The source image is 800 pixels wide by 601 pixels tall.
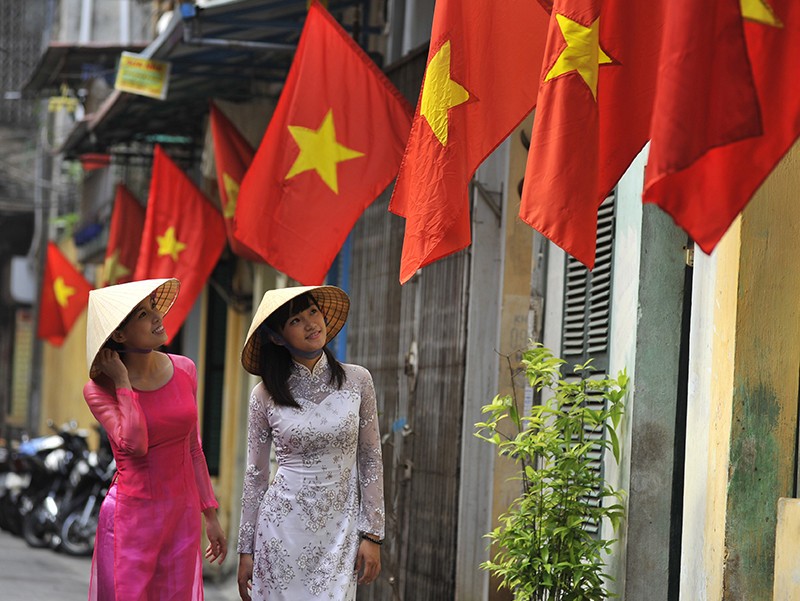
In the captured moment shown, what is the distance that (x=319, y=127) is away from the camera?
26.9 feet

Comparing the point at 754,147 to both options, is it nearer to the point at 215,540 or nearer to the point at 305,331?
the point at 305,331

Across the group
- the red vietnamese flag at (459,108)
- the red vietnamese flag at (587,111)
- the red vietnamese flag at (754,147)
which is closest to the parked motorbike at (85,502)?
the red vietnamese flag at (459,108)

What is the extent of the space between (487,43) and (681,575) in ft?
7.06

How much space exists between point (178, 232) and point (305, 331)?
7194 millimetres

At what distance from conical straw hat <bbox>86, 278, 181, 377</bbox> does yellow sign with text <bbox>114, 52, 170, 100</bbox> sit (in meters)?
6.24

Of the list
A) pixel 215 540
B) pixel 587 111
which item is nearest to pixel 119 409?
pixel 215 540

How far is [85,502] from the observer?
15.8 meters

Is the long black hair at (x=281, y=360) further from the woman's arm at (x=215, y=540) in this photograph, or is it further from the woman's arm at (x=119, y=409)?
the woman's arm at (x=215, y=540)

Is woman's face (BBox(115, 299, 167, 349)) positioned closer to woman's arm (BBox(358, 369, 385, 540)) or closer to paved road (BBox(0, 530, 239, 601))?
woman's arm (BBox(358, 369, 385, 540))

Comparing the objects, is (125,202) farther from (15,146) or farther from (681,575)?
(15,146)

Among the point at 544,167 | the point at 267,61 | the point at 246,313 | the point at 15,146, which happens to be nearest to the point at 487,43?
the point at 544,167

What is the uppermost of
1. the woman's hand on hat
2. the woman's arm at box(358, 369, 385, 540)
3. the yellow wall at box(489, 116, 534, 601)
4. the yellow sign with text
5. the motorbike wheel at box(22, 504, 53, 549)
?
the yellow sign with text

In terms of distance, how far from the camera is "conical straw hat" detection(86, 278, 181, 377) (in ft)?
19.0

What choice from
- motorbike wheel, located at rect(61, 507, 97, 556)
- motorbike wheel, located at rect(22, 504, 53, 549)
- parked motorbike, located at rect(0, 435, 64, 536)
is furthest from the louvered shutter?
parked motorbike, located at rect(0, 435, 64, 536)
